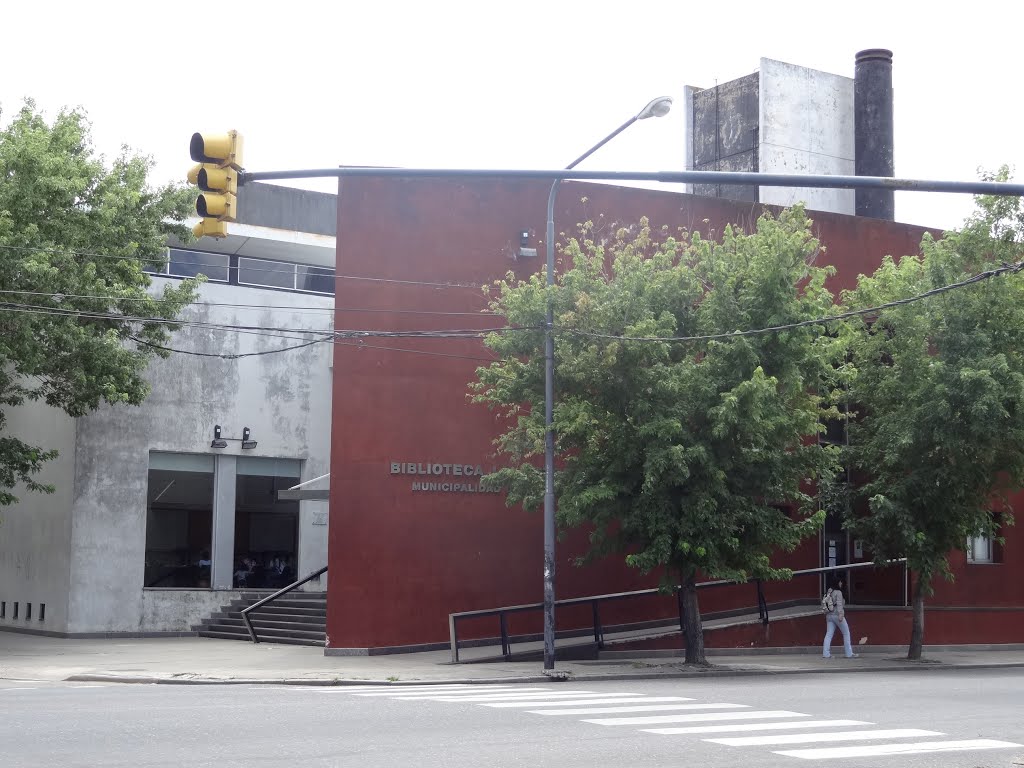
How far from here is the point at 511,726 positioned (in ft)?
41.4

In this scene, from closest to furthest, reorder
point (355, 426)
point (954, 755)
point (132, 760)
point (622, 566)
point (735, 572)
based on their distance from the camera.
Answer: point (132, 760)
point (954, 755)
point (735, 572)
point (355, 426)
point (622, 566)

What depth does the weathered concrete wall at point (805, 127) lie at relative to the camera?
140 feet

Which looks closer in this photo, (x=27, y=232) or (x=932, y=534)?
(x=27, y=232)

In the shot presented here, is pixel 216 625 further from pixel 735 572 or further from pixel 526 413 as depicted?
pixel 735 572

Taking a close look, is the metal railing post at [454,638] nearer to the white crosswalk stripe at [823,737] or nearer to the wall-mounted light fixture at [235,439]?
the wall-mounted light fixture at [235,439]

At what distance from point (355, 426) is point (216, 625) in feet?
26.7

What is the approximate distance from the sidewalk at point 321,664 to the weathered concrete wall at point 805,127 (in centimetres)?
1936

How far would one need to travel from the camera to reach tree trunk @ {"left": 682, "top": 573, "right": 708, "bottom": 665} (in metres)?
22.2

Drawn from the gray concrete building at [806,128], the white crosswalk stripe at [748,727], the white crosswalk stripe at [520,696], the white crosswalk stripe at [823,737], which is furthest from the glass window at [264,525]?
the white crosswalk stripe at [823,737]

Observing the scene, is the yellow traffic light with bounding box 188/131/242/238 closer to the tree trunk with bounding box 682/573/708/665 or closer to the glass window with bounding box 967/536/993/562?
the tree trunk with bounding box 682/573/708/665

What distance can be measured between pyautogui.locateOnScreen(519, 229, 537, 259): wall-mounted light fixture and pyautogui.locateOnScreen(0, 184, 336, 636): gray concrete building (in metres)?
4.98

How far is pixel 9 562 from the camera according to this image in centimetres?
3064

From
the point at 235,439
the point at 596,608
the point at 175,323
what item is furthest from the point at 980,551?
the point at 175,323

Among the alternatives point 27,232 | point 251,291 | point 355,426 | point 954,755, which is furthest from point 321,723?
point 251,291
